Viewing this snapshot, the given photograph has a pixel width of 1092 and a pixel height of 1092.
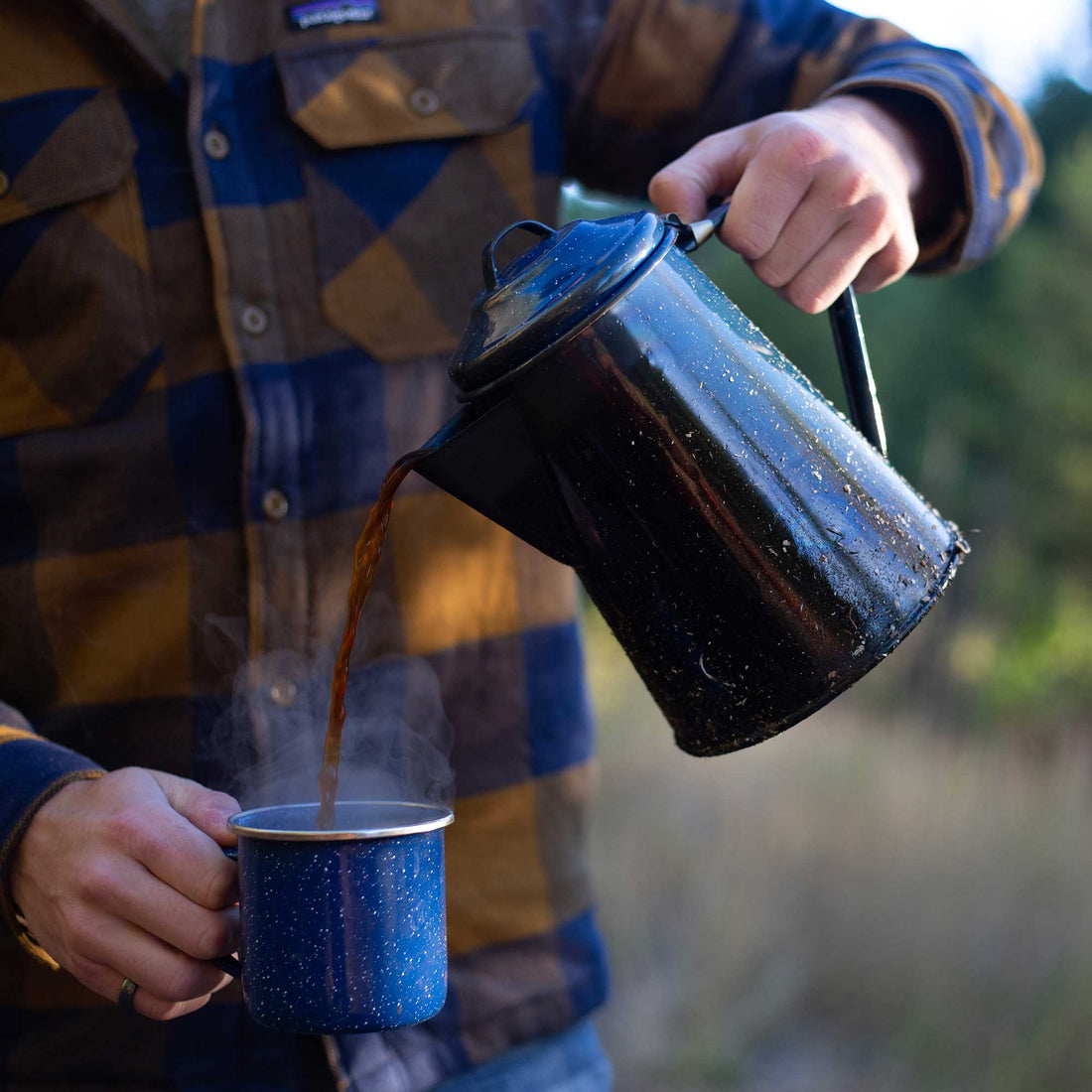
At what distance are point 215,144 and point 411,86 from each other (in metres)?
0.28

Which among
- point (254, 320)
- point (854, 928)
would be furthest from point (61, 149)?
point (854, 928)

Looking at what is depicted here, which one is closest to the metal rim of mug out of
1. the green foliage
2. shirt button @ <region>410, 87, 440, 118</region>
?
shirt button @ <region>410, 87, 440, 118</region>

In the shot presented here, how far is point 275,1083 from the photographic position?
1.26 m

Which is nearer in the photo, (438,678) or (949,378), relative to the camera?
(438,678)

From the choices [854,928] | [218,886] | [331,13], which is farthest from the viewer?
[854,928]

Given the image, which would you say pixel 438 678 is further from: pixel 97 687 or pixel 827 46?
pixel 827 46

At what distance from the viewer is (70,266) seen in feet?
4.17

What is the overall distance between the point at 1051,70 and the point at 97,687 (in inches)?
729

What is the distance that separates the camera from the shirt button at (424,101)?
4.66ft

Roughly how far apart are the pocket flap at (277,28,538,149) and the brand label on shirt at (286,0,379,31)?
3 centimetres

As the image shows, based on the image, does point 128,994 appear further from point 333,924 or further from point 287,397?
point 287,397

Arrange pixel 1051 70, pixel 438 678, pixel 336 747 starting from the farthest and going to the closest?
pixel 1051 70
pixel 438 678
pixel 336 747

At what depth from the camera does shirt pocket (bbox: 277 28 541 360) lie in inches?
53.6

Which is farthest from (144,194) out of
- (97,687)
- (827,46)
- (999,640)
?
(999,640)
